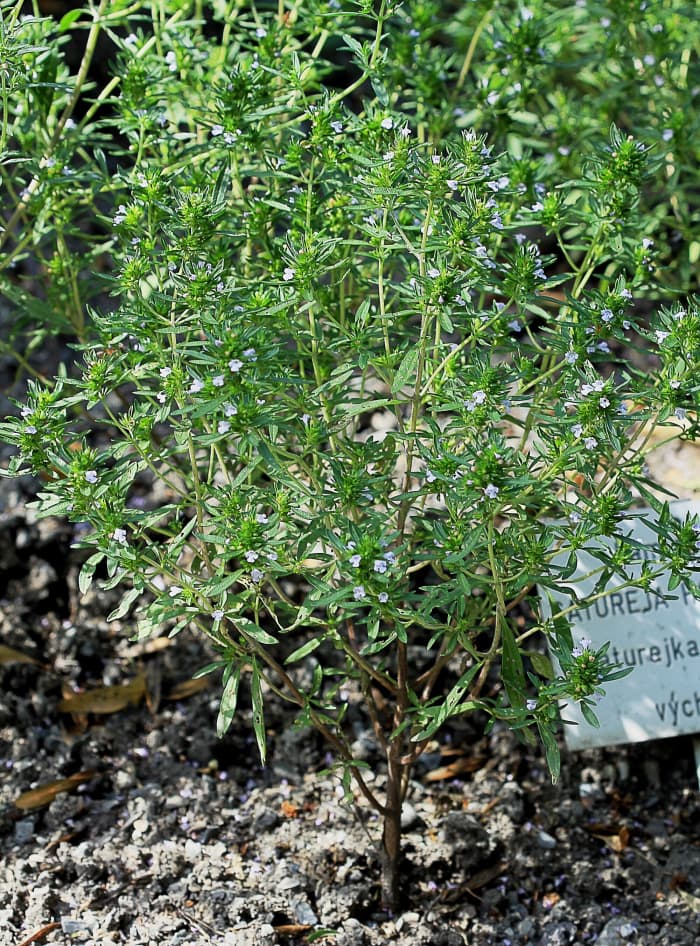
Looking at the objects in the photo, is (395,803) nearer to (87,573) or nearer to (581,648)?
(581,648)

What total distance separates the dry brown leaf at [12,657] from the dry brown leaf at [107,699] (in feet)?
0.52

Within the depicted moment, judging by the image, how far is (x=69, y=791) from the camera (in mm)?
2773

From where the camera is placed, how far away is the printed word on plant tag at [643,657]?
275 cm

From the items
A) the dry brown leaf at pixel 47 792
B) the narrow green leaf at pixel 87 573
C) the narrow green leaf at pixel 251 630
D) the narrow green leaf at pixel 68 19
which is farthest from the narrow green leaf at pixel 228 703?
the narrow green leaf at pixel 68 19

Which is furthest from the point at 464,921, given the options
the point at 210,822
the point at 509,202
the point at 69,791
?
the point at 509,202

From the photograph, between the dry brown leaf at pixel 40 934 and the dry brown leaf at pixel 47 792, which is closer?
the dry brown leaf at pixel 40 934

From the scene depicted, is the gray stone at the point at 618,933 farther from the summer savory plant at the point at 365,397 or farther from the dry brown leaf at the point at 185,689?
the dry brown leaf at the point at 185,689

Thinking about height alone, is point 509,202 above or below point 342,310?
above

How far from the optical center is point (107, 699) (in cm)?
301

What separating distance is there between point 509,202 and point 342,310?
0.47 metres

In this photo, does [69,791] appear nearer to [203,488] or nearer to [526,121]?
[203,488]

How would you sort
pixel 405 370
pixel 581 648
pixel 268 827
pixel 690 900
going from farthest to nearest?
pixel 268 827, pixel 690 900, pixel 581 648, pixel 405 370

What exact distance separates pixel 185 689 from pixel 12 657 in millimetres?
466

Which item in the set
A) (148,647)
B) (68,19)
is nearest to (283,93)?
(68,19)
